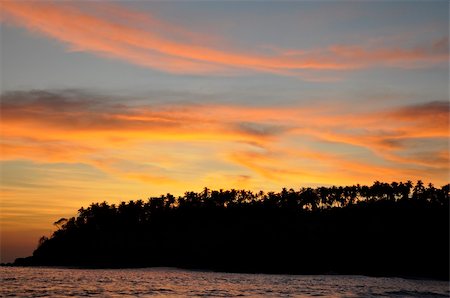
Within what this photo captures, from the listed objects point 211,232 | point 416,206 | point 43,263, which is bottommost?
point 43,263

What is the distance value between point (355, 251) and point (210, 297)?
10252 centimetres

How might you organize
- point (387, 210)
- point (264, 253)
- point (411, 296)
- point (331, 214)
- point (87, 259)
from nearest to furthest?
point (411, 296) < point (264, 253) < point (387, 210) < point (331, 214) < point (87, 259)

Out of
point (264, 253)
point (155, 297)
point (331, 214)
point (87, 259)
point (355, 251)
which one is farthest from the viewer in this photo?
point (87, 259)

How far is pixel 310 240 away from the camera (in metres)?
151

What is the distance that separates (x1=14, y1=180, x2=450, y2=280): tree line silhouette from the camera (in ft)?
443

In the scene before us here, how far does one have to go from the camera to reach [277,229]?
170 m

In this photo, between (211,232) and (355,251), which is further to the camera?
(211,232)

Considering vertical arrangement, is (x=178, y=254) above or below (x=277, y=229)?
below

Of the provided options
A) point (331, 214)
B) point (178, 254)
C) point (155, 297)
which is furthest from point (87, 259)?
point (155, 297)

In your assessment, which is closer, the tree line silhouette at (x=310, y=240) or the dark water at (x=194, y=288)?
the dark water at (x=194, y=288)

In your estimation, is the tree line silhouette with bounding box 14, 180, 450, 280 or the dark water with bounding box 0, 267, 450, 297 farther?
the tree line silhouette with bounding box 14, 180, 450, 280

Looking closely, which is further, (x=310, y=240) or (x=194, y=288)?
(x=310, y=240)

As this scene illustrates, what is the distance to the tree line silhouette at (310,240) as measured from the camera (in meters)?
135

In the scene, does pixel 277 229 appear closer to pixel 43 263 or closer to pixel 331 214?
pixel 331 214
